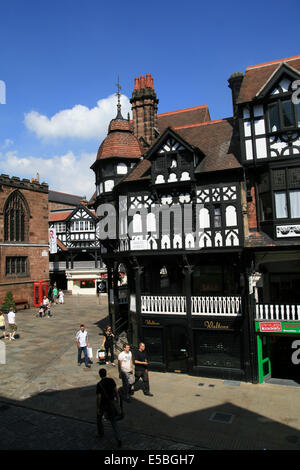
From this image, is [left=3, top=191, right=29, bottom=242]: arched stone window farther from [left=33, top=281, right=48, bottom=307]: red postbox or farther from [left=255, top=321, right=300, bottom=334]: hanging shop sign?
[left=255, top=321, right=300, bottom=334]: hanging shop sign

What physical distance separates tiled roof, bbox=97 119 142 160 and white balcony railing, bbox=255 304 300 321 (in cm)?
1069

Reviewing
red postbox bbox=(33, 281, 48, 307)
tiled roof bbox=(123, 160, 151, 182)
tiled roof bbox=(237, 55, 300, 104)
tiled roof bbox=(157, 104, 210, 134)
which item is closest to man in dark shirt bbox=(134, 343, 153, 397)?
tiled roof bbox=(123, 160, 151, 182)

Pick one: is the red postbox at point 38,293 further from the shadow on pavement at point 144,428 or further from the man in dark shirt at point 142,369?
the man in dark shirt at point 142,369

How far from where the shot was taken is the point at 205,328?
15477mm

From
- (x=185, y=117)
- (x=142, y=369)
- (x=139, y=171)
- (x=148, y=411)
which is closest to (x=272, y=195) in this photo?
(x=139, y=171)

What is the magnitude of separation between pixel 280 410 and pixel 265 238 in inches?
251

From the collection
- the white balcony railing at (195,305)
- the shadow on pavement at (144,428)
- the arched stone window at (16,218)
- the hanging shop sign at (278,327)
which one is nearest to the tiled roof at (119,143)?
the white balcony railing at (195,305)

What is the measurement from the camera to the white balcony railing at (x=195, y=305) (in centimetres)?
1517

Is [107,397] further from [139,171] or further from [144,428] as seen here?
[139,171]

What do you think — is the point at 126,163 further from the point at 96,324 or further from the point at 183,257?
the point at 96,324

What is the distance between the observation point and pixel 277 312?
14.1 meters

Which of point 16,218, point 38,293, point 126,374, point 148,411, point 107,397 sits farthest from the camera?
point 16,218

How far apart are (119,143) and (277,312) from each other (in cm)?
1238
